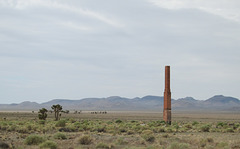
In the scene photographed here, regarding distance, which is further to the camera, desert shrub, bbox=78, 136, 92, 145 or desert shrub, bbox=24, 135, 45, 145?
desert shrub, bbox=78, 136, 92, 145

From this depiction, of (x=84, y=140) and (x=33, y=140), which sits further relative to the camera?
(x=84, y=140)

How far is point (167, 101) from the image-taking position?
1679 inches

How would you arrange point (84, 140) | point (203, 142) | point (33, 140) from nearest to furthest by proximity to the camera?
1. point (33, 140)
2. point (203, 142)
3. point (84, 140)

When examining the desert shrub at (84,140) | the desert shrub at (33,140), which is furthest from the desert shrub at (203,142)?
the desert shrub at (33,140)

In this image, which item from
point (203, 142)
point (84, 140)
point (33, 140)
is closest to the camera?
point (33, 140)

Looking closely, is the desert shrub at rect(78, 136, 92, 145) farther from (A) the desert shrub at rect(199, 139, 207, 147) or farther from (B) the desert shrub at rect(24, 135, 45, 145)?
(A) the desert shrub at rect(199, 139, 207, 147)

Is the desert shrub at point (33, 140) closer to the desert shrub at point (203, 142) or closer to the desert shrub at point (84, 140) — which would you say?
the desert shrub at point (84, 140)

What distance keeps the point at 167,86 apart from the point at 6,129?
21.7 metres

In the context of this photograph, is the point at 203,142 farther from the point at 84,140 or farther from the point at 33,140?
the point at 33,140

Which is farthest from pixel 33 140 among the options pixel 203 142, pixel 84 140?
pixel 203 142

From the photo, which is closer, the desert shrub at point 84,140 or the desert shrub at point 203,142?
the desert shrub at point 203,142

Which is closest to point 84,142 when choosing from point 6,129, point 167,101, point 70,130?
point 70,130

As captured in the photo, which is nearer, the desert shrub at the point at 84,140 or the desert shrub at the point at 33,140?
the desert shrub at the point at 33,140

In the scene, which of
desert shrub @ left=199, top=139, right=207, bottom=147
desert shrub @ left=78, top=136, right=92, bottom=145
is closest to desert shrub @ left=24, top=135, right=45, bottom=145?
desert shrub @ left=78, top=136, right=92, bottom=145
